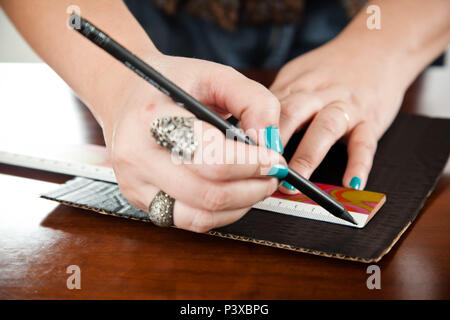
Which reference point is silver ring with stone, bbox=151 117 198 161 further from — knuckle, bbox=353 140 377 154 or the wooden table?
knuckle, bbox=353 140 377 154

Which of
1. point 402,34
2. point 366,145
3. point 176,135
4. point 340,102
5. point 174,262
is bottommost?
point 174,262

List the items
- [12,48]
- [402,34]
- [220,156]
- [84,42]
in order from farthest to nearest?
[12,48]
[402,34]
[84,42]
[220,156]

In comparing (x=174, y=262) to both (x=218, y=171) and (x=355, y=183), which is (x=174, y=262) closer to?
(x=218, y=171)

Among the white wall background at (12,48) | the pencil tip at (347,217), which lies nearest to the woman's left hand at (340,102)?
the pencil tip at (347,217)

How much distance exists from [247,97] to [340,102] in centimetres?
39

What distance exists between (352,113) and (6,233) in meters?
0.63

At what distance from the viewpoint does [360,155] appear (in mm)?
768

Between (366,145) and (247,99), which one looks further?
(366,145)

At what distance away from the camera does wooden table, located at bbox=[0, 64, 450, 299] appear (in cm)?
47

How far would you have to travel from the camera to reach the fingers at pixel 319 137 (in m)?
0.72

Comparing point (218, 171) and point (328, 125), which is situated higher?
point (328, 125)

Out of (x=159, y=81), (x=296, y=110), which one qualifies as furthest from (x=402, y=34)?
(x=159, y=81)
